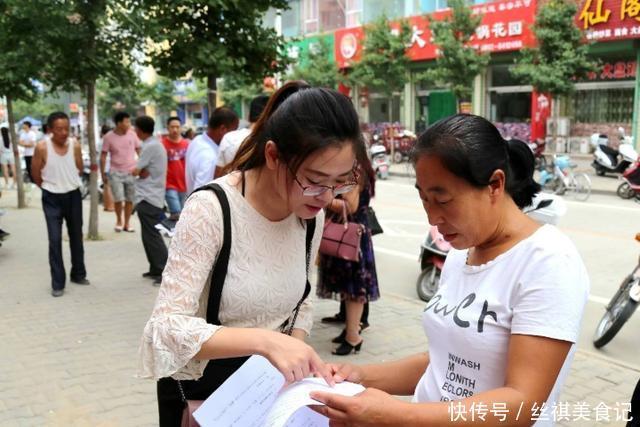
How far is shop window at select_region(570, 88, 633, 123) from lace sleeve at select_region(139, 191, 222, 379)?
18477mm

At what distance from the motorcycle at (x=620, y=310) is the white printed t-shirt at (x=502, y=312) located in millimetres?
3237

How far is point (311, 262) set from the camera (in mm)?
1913

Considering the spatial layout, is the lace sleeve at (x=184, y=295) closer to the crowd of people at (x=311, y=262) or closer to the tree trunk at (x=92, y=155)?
the crowd of people at (x=311, y=262)

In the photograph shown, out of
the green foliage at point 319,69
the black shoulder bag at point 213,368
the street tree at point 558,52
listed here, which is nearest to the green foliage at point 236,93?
the green foliage at point 319,69

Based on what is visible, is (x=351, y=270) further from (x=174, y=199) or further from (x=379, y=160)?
(x=379, y=160)

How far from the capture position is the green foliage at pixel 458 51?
18297 millimetres

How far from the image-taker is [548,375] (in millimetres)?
1365

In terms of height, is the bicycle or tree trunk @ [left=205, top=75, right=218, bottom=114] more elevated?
tree trunk @ [left=205, top=75, right=218, bottom=114]

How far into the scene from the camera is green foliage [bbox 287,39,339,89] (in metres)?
23.4

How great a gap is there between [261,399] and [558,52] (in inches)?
629

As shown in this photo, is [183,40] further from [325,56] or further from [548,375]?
[325,56]

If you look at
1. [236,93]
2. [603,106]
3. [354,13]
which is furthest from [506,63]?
[236,93]

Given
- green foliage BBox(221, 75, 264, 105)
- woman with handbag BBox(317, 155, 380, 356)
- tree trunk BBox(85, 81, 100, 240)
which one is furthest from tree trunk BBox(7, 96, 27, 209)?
green foliage BBox(221, 75, 264, 105)

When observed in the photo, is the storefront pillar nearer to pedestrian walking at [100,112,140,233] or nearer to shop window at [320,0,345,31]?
shop window at [320,0,345,31]
